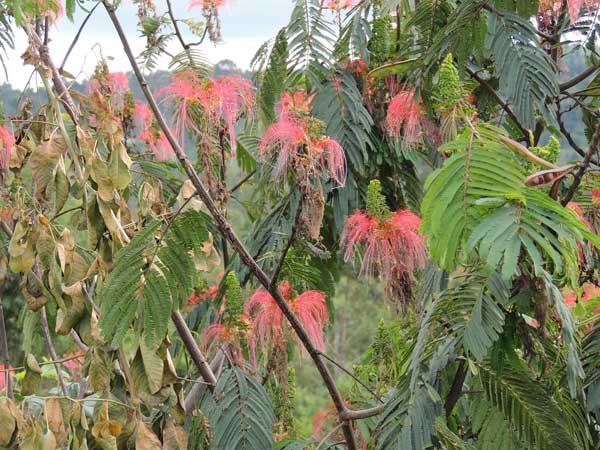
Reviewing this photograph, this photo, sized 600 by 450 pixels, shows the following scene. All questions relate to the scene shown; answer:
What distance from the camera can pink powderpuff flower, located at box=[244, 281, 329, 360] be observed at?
2422 mm

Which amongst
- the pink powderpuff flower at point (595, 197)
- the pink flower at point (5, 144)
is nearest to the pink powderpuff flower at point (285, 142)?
the pink powderpuff flower at point (595, 197)

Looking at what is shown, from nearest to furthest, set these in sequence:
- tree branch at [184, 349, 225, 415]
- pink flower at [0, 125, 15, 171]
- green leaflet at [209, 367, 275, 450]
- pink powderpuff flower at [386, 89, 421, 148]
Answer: green leaflet at [209, 367, 275, 450]
tree branch at [184, 349, 225, 415]
pink powderpuff flower at [386, 89, 421, 148]
pink flower at [0, 125, 15, 171]

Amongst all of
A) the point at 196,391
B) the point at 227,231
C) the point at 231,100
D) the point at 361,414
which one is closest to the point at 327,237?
the point at 231,100

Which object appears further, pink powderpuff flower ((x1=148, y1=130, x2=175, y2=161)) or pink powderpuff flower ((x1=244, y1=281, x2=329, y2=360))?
pink powderpuff flower ((x1=148, y1=130, x2=175, y2=161))

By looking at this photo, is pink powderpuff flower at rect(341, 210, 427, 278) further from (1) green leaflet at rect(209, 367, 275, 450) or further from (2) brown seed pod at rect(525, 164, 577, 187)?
(2) brown seed pod at rect(525, 164, 577, 187)

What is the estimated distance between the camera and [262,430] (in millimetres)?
2016

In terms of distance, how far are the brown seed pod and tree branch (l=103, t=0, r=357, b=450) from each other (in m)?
0.62

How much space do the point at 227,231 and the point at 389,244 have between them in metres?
0.72

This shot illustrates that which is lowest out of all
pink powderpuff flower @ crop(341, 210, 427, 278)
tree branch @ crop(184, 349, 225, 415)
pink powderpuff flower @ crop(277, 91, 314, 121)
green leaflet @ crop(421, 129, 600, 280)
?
tree branch @ crop(184, 349, 225, 415)

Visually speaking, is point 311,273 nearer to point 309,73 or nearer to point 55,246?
point 309,73

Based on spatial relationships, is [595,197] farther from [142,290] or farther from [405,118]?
[142,290]

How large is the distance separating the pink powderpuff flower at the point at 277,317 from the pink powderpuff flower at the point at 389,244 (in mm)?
213

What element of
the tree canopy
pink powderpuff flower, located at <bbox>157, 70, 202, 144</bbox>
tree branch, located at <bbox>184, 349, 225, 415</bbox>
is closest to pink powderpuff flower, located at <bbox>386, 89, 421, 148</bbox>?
the tree canopy

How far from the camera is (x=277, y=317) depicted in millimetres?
2424
